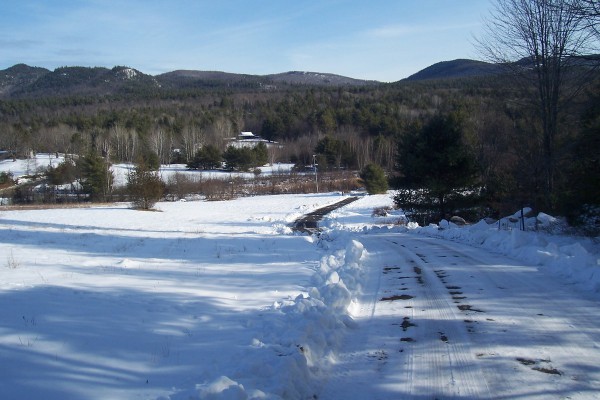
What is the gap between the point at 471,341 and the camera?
523 centimetres

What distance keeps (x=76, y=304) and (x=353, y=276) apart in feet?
17.4

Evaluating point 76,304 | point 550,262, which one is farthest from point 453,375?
point 550,262

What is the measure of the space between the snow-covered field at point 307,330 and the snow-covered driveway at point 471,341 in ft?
0.07

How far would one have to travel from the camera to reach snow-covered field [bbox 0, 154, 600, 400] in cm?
418

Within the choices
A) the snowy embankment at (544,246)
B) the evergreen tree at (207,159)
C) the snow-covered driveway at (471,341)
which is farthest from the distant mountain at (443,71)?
the snow-covered driveway at (471,341)

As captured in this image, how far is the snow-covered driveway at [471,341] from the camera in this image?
414cm

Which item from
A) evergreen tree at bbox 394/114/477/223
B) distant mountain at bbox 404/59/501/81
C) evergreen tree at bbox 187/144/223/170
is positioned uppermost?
distant mountain at bbox 404/59/501/81

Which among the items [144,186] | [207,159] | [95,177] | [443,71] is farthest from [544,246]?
[443,71]

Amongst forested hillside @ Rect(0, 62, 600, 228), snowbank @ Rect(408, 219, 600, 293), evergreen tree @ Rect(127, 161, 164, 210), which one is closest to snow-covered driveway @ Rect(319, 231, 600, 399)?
snowbank @ Rect(408, 219, 600, 293)

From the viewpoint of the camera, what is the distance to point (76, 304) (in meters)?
6.58

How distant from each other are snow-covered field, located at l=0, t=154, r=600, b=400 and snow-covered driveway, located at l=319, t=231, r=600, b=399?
21 millimetres

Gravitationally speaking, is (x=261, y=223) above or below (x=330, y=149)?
below

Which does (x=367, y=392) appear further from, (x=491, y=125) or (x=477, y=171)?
(x=491, y=125)

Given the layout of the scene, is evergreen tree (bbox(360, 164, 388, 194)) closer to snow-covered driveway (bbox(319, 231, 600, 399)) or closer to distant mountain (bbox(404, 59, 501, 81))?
snow-covered driveway (bbox(319, 231, 600, 399))
